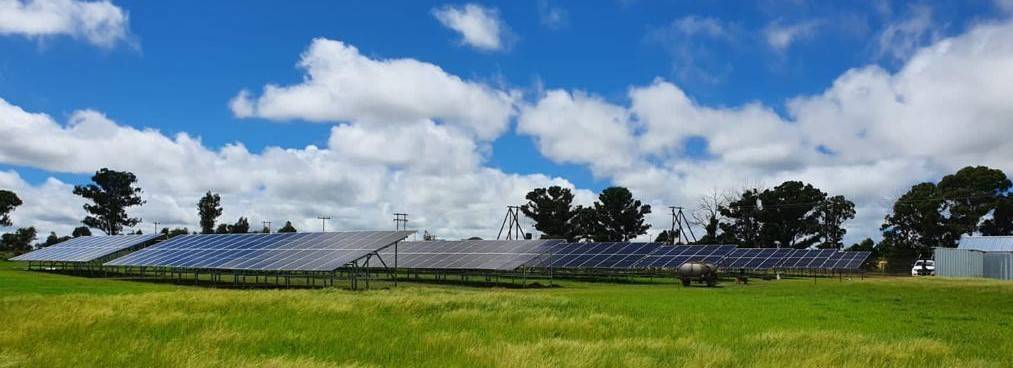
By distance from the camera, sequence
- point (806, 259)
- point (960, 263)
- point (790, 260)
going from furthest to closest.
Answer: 1. point (806, 259)
2. point (790, 260)
3. point (960, 263)

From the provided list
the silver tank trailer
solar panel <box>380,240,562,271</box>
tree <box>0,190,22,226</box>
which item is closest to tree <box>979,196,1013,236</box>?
the silver tank trailer

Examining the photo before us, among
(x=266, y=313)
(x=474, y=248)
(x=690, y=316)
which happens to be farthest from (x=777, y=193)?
(x=266, y=313)

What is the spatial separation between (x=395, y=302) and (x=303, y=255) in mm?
25089

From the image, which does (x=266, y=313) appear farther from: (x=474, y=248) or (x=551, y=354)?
(x=474, y=248)

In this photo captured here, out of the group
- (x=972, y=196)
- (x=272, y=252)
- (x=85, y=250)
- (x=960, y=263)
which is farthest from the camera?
(x=972, y=196)

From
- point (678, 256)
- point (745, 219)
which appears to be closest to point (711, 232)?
point (745, 219)

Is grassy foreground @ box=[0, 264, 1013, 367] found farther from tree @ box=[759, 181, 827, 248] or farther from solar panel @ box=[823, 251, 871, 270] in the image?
tree @ box=[759, 181, 827, 248]

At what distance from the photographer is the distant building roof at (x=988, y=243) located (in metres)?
78.1

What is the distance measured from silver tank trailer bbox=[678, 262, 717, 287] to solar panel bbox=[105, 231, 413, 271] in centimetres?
2133

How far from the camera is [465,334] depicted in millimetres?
17047

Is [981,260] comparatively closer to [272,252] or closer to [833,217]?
[833,217]

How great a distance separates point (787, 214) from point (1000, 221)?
83.4ft

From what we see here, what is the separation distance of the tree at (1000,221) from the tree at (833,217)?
55.0 feet

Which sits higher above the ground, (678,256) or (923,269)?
(678,256)
